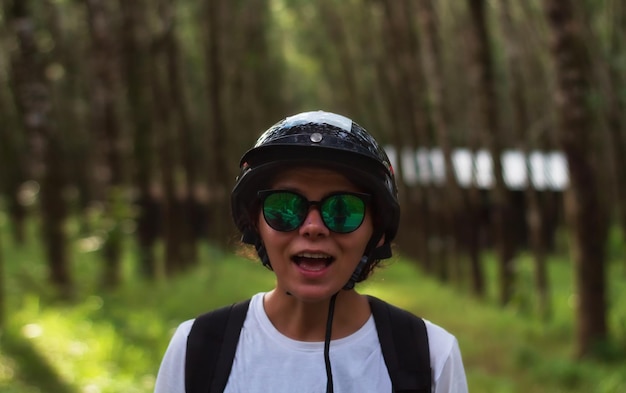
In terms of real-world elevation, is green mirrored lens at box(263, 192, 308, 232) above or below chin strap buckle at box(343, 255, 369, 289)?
above

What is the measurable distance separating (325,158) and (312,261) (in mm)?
269

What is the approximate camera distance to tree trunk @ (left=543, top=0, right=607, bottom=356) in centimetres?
909

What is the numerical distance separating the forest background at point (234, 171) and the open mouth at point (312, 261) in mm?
457

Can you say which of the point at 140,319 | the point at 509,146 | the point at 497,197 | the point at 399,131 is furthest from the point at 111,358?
the point at 509,146

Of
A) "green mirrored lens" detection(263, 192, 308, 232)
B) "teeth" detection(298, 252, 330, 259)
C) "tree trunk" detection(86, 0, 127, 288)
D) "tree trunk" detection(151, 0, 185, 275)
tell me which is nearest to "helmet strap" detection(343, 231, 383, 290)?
Result: "teeth" detection(298, 252, 330, 259)

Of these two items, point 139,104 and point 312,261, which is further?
point 139,104

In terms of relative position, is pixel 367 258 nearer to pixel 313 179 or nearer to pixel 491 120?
pixel 313 179

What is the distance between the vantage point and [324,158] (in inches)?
89.0

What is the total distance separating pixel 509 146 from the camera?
39.6 m

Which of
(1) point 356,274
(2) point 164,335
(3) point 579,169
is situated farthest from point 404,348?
(2) point 164,335

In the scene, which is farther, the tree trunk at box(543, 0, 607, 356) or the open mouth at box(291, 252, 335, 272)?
the tree trunk at box(543, 0, 607, 356)

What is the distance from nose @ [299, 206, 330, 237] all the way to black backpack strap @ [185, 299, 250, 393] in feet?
1.08

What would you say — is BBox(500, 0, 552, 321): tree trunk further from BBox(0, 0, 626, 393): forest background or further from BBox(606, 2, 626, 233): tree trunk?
BBox(606, 2, 626, 233): tree trunk

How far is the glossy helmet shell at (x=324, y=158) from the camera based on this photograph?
227 cm
